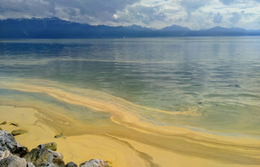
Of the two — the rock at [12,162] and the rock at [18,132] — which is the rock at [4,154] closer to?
the rock at [12,162]

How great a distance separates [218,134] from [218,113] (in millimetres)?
2616

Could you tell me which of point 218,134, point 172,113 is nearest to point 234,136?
point 218,134

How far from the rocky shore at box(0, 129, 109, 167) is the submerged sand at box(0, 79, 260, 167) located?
3.19ft

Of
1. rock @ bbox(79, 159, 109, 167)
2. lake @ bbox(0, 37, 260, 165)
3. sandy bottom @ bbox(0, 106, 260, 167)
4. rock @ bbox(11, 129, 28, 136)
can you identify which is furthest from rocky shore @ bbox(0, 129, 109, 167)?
lake @ bbox(0, 37, 260, 165)

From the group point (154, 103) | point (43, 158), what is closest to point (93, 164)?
point (43, 158)

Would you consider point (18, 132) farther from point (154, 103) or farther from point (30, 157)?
point (154, 103)

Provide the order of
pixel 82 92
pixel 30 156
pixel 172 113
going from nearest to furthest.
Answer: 1. pixel 30 156
2. pixel 172 113
3. pixel 82 92

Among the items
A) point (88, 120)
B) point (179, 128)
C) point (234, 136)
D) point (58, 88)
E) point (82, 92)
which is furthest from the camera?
point (58, 88)

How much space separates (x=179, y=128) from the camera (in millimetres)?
10312

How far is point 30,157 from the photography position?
6.71 metres

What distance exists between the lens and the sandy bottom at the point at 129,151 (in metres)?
7.49

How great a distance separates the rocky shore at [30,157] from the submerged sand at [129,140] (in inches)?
38.3

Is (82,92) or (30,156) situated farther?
(82,92)

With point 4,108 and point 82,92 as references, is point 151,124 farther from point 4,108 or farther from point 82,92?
point 4,108
